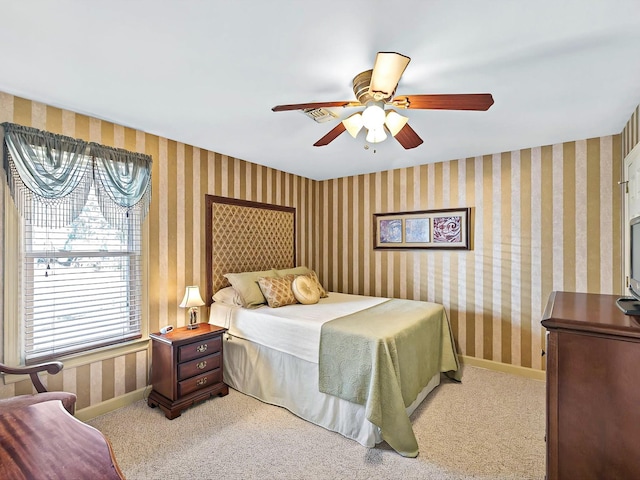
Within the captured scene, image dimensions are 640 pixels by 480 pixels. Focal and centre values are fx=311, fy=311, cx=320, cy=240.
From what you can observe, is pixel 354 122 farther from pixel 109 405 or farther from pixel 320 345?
pixel 109 405

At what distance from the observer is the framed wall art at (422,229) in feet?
12.0

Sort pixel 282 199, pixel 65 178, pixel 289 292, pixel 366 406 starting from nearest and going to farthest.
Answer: pixel 366 406 → pixel 65 178 → pixel 289 292 → pixel 282 199

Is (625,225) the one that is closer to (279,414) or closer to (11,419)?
(279,414)

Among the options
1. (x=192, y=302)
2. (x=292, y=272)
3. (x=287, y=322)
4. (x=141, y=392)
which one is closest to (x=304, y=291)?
(x=292, y=272)

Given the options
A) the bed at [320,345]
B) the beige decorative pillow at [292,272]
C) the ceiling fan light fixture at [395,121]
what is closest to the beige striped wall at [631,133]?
the ceiling fan light fixture at [395,121]

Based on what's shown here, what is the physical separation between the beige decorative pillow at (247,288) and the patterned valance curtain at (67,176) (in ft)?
3.58

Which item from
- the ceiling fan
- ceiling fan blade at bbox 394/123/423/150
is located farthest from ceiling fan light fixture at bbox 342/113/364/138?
ceiling fan blade at bbox 394/123/423/150

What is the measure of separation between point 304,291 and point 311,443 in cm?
151

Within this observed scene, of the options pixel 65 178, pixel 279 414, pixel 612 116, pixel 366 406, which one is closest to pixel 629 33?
pixel 612 116

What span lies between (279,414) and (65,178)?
2518mm

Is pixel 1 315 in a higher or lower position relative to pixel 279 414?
higher

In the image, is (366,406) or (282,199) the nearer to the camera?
(366,406)

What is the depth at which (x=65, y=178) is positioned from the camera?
2.33 m

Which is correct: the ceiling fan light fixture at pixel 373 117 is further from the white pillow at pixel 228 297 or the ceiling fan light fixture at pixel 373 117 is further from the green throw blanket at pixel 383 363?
the white pillow at pixel 228 297
